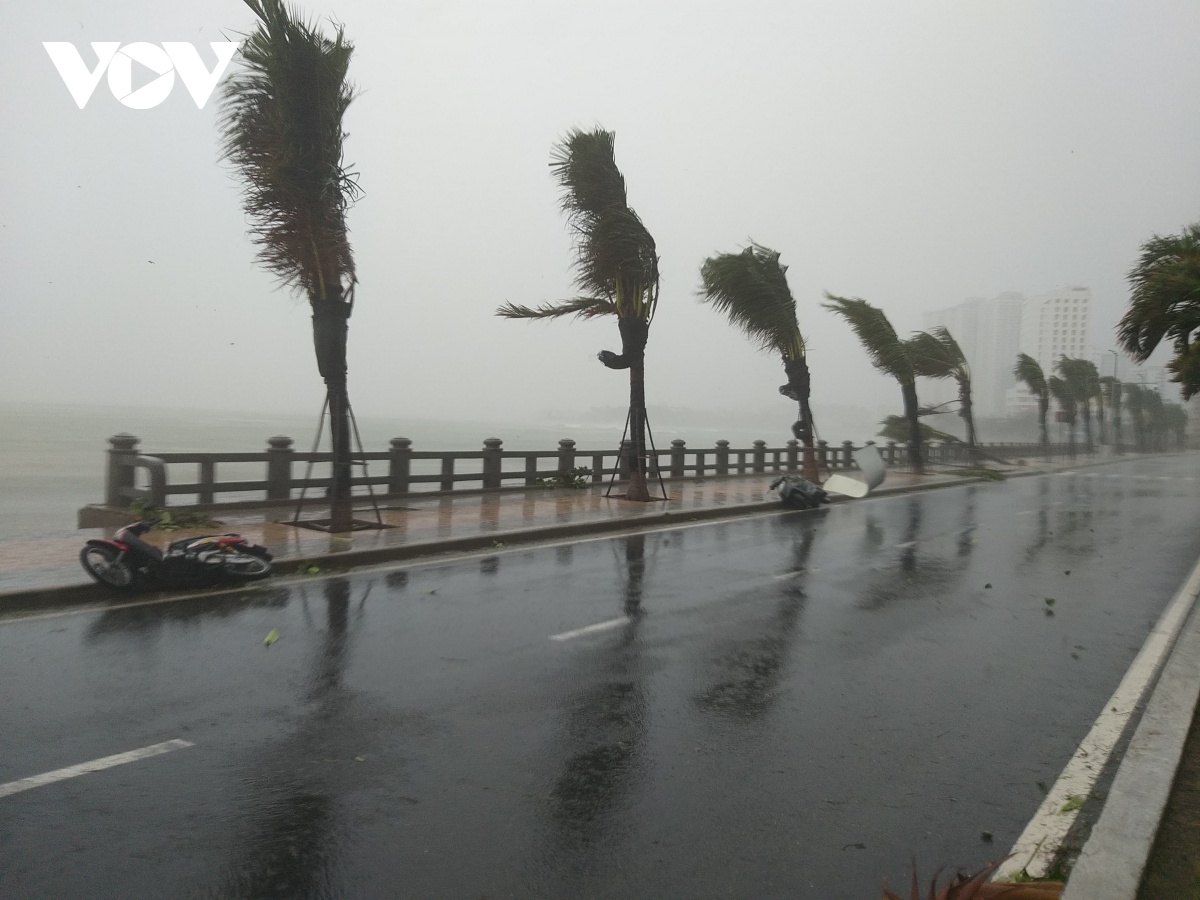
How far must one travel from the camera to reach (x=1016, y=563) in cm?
1203

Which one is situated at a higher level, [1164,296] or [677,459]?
[1164,296]

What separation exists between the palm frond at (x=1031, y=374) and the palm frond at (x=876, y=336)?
2877cm

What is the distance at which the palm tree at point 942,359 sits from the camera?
3781 cm

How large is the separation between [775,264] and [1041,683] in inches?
857

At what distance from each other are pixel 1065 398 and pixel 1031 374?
12.8 meters

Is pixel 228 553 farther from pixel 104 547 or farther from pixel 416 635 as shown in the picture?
pixel 416 635

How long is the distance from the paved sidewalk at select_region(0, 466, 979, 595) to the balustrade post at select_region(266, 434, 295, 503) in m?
0.67

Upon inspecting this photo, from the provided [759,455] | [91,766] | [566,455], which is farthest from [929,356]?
[91,766]

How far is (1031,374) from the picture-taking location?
58656 millimetres

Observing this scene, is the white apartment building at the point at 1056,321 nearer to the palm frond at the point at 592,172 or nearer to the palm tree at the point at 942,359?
the palm tree at the point at 942,359

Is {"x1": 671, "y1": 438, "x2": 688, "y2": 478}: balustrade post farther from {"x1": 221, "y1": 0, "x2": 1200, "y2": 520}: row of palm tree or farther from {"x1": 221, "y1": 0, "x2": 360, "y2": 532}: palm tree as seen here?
{"x1": 221, "y1": 0, "x2": 360, "y2": 532}: palm tree

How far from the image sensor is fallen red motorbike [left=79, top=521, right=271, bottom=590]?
8.27 meters

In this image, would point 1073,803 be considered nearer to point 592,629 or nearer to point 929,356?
point 592,629

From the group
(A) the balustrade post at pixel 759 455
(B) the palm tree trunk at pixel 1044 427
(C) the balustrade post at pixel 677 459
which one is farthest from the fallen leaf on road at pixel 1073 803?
(B) the palm tree trunk at pixel 1044 427
